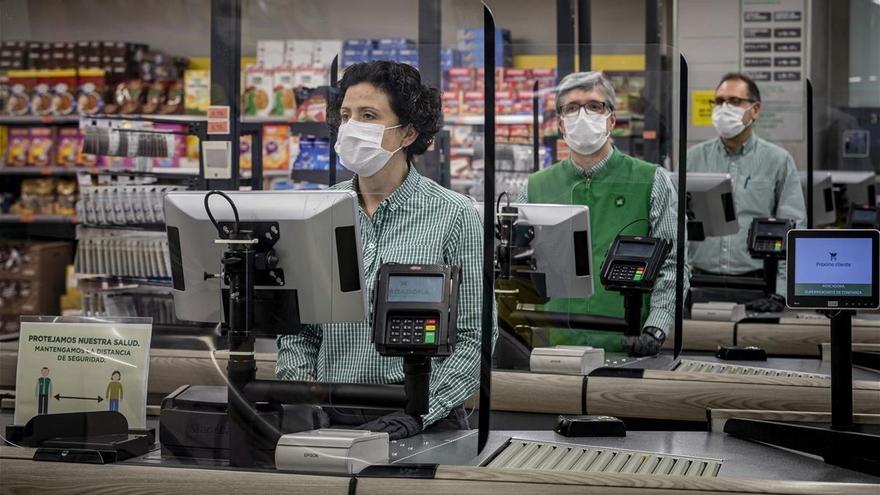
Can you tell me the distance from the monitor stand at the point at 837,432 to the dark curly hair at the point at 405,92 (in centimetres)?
101

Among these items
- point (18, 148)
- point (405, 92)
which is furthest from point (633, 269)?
point (18, 148)

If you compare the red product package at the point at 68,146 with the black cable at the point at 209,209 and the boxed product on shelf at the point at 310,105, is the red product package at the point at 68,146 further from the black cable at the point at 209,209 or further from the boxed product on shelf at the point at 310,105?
the black cable at the point at 209,209

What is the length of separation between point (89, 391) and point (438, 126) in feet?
3.46

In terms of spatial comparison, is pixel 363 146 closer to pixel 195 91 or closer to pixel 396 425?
pixel 396 425

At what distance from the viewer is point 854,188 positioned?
6863mm

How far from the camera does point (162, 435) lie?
8.12 feet

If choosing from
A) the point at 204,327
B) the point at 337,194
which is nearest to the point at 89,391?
the point at 337,194

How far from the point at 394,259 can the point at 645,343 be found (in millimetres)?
1746

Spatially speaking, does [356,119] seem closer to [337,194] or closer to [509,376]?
[337,194]

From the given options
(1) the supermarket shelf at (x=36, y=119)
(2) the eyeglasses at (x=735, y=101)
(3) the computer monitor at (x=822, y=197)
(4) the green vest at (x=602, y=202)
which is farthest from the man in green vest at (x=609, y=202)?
Answer: (1) the supermarket shelf at (x=36, y=119)

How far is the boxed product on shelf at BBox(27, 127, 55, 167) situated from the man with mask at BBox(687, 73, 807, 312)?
14.8ft

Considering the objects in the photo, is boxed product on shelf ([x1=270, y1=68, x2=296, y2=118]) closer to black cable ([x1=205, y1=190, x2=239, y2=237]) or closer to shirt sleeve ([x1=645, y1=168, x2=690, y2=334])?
shirt sleeve ([x1=645, y1=168, x2=690, y2=334])

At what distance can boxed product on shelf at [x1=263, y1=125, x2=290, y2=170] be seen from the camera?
755 cm

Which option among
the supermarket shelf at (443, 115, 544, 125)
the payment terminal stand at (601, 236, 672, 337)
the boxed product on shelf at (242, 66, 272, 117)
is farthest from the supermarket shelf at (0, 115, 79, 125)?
the payment terminal stand at (601, 236, 672, 337)
